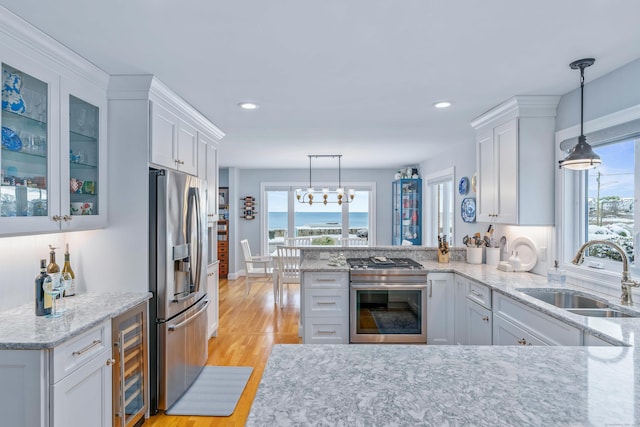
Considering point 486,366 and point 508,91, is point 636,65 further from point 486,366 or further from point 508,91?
point 486,366

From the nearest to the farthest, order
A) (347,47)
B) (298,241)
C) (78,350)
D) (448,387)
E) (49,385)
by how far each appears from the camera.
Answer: (448,387) → (49,385) → (78,350) → (347,47) → (298,241)

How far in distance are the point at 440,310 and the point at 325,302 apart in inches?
42.2

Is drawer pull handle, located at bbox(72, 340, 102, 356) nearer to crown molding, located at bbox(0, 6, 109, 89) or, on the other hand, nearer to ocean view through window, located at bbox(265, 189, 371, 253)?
crown molding, located at bbox(0, 6, 109, 89)

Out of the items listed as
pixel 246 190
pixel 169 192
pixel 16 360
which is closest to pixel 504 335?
pixel 169 192

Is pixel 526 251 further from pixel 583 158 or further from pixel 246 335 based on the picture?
pixel 246 335

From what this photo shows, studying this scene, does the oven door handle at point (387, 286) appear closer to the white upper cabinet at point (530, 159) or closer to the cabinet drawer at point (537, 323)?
the cabinet drawer at point (537, 323)

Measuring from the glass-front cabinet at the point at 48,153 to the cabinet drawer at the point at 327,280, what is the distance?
1.75 metres

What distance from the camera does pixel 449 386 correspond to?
3.28ft

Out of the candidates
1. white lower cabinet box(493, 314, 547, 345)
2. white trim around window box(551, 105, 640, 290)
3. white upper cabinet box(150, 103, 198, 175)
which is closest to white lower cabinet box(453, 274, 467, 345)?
white lower cabinet box(493, 314, 547, 345)

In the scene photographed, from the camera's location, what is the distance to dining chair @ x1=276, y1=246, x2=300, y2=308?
5047 mm

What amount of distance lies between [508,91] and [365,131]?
162 centimetres

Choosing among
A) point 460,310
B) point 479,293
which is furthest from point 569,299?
point 460,310

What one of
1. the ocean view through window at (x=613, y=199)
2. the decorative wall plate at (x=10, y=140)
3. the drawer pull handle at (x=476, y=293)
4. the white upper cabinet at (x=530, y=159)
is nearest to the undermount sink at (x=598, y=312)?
the ocean view through window at (x=613, y=199)

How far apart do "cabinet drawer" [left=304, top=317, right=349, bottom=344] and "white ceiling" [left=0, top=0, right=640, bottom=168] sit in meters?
1.93
